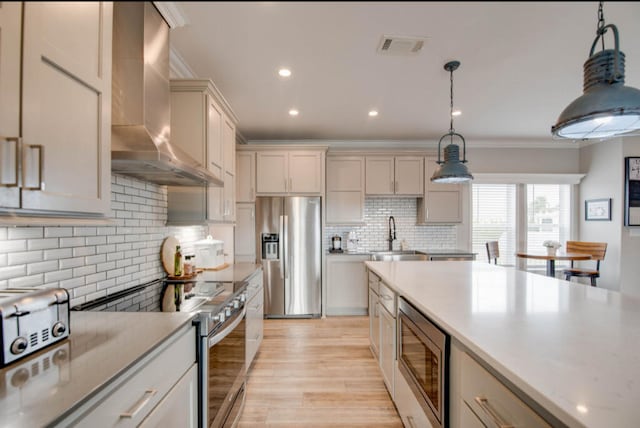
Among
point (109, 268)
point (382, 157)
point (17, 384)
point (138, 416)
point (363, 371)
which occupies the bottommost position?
point (363, 371)

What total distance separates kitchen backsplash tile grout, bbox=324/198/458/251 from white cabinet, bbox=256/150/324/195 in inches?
37.9

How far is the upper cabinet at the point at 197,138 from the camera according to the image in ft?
7.46

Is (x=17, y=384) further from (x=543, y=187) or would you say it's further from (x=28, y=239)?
(x=543, y=187)

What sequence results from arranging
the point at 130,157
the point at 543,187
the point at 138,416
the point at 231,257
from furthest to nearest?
the point at 543,187 < the point at 231,257 < the point at 130,157 < the point at 138,416

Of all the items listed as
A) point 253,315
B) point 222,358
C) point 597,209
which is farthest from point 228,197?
point 597,209

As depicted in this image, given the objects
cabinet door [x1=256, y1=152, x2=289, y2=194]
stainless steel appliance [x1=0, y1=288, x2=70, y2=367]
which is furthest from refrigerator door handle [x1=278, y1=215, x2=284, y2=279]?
stainless steel appliance [x1=0, y1=288, x2=70, y2=367]

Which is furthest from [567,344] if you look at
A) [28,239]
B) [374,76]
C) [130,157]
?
[374,76]

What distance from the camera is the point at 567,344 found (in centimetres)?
101

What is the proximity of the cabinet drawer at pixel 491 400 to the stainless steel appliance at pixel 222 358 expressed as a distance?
3.48ft

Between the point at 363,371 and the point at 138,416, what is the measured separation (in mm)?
2020

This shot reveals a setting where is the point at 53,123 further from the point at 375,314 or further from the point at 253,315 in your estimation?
the point at 375,314

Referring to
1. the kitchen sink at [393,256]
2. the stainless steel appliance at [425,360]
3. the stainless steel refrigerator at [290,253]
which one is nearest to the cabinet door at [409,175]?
the kitchen sink at [393,256]

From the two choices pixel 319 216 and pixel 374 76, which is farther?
pixel 319 216

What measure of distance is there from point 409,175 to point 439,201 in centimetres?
55
